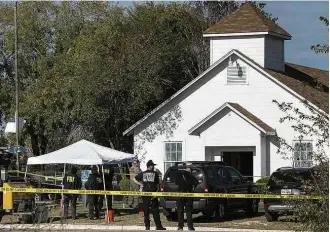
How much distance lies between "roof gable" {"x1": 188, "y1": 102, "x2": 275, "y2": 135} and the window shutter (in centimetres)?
114

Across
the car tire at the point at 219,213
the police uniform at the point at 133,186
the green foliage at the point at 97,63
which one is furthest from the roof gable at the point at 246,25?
the car tire at the point at 219,213

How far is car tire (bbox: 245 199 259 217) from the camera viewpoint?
2512 cm

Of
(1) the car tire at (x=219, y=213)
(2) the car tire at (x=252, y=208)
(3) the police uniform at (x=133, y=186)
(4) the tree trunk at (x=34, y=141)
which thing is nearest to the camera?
(1) the car tire at (x=219, y=213)

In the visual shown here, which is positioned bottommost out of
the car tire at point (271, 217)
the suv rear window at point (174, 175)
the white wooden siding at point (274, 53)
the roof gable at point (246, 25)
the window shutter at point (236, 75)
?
the car tire at point (271, 217)

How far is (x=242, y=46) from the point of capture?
37.3m

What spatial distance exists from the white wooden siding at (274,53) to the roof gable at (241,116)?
10.9 feet

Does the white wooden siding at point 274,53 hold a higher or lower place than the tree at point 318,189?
higher

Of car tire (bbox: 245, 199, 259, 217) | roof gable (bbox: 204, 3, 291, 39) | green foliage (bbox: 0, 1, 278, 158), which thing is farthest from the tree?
green foliage (bbox: 0, 1, 278, 158)

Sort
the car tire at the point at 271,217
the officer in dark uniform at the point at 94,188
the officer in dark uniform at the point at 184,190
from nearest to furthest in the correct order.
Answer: the officer in dark uniform at the point at 184,190 < the car tire at the point at 271,217 < the officer in dark uniform at the point at 94,188

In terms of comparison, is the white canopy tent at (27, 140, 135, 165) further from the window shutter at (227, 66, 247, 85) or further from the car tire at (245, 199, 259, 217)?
the window shutter at (227, 66, 247, 85)

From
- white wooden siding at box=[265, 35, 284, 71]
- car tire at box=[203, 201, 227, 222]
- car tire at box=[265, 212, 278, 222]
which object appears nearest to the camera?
car tire at box=[265, 212, 278, 222]

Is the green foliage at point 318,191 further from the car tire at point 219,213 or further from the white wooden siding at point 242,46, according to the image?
the white wooden siding at point 242,46

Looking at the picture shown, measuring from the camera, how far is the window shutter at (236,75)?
117 feet

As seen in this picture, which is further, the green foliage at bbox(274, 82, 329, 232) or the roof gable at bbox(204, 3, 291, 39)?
the roof gable at bbox(204, 3, 291, 39)
